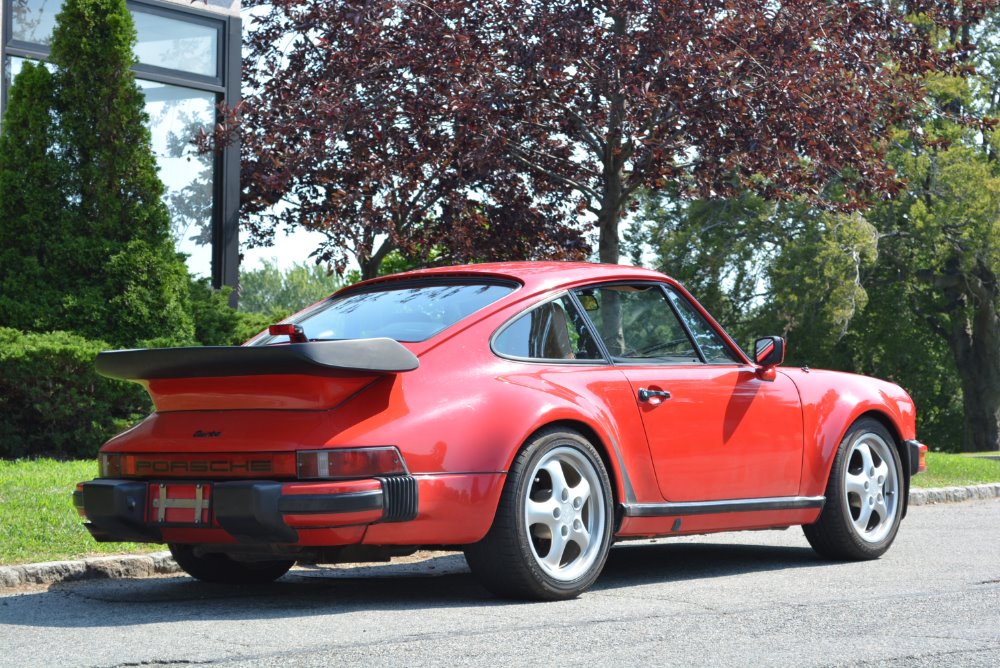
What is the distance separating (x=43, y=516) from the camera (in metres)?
8.08

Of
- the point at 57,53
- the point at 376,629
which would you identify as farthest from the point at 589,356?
the point at 57,53

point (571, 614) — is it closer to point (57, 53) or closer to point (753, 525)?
point (753, 525)

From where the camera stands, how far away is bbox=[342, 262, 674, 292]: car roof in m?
6.63

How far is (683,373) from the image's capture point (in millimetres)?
6969

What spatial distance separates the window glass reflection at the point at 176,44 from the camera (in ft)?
49.2

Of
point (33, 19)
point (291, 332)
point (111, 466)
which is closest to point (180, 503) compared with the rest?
point (111, 466)

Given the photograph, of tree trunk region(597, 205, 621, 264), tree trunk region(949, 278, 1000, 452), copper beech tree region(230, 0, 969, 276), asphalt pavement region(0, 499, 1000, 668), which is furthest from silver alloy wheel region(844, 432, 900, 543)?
tree trunk region(949, 278, 1000, 452)

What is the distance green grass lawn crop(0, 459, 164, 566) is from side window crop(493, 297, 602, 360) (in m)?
2.62

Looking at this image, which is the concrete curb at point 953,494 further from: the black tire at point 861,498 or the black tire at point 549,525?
the black tire at point 549,525

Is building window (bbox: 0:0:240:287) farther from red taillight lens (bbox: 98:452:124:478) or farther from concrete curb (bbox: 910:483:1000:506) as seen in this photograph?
red taillight lens (bbox: 98:452:124:478)

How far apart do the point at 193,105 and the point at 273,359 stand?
36.0ft

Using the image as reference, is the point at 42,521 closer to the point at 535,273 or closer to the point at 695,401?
the point at 535,273

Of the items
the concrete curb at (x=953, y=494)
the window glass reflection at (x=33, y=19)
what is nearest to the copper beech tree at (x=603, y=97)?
the window glass reflection at (x=33, y=19)

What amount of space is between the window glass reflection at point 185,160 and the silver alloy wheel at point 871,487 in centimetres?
935
